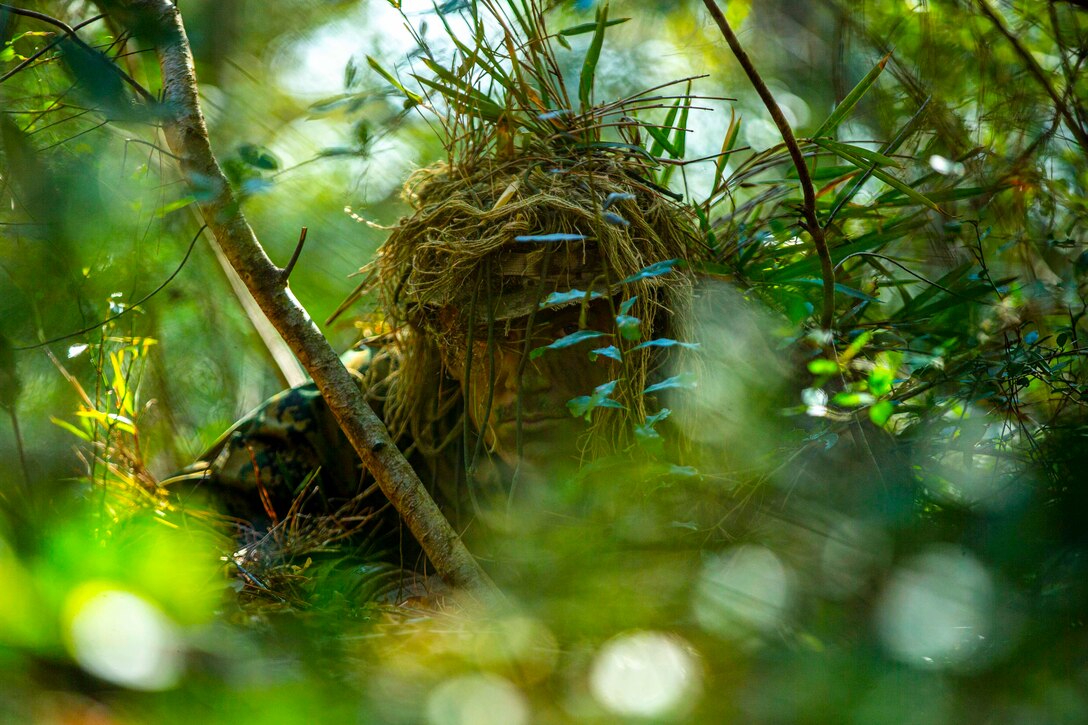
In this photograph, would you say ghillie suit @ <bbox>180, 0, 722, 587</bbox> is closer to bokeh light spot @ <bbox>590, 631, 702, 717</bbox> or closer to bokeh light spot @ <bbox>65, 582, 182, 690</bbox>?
bokeh light spot @ <bbox>590, 631, 702, 717</bbox>

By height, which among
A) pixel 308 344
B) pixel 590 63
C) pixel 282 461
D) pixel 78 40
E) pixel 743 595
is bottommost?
pixel 743 595

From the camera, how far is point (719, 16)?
2.93 feet

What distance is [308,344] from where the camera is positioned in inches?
44.7

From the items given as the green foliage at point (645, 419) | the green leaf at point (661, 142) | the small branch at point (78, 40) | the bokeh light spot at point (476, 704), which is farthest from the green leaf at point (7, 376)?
the green leaf at point (661, 142)

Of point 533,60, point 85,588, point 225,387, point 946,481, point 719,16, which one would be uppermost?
point 533,60

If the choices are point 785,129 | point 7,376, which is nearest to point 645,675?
point 785,129

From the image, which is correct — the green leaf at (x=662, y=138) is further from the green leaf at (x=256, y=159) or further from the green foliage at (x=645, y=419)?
the green leaf at (x=256, y=159)

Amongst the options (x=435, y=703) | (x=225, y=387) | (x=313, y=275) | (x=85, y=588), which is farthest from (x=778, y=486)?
(x=225, y=387)

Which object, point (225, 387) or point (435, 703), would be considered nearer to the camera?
point (435, 703)

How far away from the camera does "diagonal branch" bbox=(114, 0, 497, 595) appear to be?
3.47ft

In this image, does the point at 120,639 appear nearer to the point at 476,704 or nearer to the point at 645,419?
the point at 476,704

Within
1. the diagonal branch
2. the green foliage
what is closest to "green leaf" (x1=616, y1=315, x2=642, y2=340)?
the green foliage

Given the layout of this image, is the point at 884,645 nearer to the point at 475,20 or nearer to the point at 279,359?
the point at 475,20

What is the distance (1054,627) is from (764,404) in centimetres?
74
